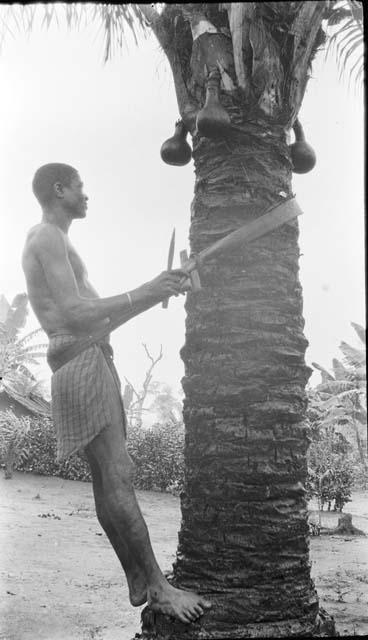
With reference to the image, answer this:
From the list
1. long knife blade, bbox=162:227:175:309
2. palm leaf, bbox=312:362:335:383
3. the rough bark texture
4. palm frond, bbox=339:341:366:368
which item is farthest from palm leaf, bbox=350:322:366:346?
long knife blade, bbox=162:227:175:309

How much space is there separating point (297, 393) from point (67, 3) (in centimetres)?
330

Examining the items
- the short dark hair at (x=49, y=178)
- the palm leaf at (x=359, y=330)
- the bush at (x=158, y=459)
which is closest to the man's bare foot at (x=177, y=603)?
the short dark hair at (x=49, y=178)

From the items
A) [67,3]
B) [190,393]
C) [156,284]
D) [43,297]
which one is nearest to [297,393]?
[190,393]

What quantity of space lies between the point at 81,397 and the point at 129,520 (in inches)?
24.4

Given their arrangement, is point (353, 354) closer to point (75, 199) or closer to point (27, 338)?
point (27, 338)

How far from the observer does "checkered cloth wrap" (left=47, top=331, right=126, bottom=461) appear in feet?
10.2

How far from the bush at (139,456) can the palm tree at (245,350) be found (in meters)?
12.8

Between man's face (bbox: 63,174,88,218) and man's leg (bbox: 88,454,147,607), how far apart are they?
127cm

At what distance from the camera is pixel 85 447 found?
3.17m

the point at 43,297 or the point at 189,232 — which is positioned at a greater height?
the point at 189,232

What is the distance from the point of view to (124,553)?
3.14 m

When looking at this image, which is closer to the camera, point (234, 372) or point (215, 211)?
→ point (234, 372)

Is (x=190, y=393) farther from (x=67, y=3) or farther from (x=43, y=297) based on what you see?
(x=67, y=3)

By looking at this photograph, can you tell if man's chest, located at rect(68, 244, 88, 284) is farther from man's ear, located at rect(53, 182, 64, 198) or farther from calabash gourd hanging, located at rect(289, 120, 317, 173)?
calabash gourd hanging, located at rect(289, 120, 317, 173)
